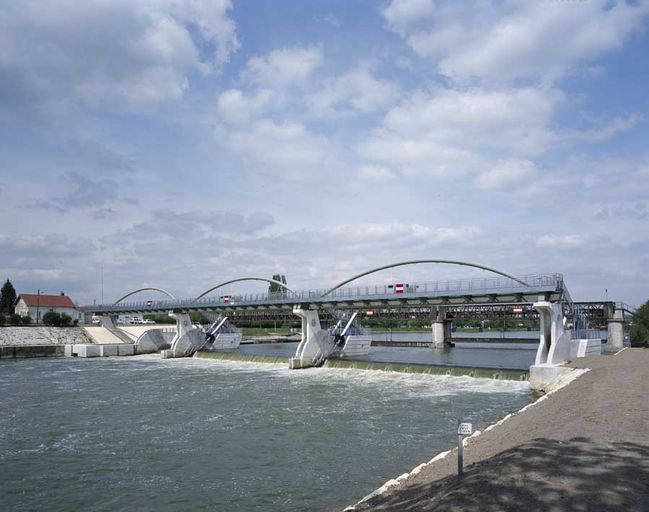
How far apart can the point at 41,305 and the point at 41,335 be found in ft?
134

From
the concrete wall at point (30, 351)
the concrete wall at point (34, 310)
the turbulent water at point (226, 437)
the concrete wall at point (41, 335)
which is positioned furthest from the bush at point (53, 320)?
the turbulent water at point (226, 437)

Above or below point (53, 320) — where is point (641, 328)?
below

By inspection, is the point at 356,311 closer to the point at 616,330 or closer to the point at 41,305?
the point at 616,330

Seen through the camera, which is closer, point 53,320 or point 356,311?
point 356,311

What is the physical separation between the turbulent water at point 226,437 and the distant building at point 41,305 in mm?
77521

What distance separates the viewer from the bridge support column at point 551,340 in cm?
3547

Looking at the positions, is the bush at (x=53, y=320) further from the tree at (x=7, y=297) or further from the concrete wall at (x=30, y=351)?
the tree at (x=7, y=297)

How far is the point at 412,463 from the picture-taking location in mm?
17406

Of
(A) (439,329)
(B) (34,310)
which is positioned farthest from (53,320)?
(A) (439,329)

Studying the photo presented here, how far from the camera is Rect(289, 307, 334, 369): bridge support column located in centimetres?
5123

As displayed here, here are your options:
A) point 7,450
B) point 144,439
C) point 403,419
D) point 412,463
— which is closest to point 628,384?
point 403,419

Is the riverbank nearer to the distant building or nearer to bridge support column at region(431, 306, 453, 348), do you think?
bridge support column at region(431, 306, 453, 348)

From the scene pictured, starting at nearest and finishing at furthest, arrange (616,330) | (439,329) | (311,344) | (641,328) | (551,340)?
1. (551,340)
2. (311,344)
3. (641,328)
4. (616,330)
5. (439,329)

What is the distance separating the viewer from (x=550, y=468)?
10625 millimetres
